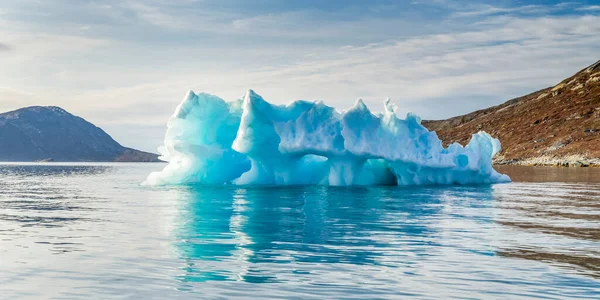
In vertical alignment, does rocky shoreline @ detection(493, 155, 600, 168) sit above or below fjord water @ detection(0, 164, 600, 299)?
above

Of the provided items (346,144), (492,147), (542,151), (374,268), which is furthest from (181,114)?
(542,151)

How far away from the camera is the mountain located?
11988 cm

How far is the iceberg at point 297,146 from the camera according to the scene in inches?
1362

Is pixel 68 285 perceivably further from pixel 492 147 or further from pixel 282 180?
pixel 492 147

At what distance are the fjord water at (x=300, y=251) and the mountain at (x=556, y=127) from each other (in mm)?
89553

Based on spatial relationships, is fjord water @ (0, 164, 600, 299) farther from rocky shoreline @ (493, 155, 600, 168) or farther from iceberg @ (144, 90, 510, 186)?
rocky shoreline @ (493, 155, 600, 168)

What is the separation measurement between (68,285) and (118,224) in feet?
28.5

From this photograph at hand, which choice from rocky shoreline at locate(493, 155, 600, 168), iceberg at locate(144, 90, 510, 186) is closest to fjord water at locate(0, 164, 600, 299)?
iceberg at locate(144, 90, 510, 186)

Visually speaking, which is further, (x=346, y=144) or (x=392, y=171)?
(x=392, y=171)

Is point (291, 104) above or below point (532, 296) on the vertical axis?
above

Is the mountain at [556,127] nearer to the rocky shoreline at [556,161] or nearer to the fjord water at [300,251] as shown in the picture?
the rocky shoreline at [556,161]

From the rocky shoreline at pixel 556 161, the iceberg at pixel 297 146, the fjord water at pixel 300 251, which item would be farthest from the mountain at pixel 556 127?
the fjord water at pixel 300 251

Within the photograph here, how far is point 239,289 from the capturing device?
9.81 m

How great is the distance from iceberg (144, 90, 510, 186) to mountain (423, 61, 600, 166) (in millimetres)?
71282
